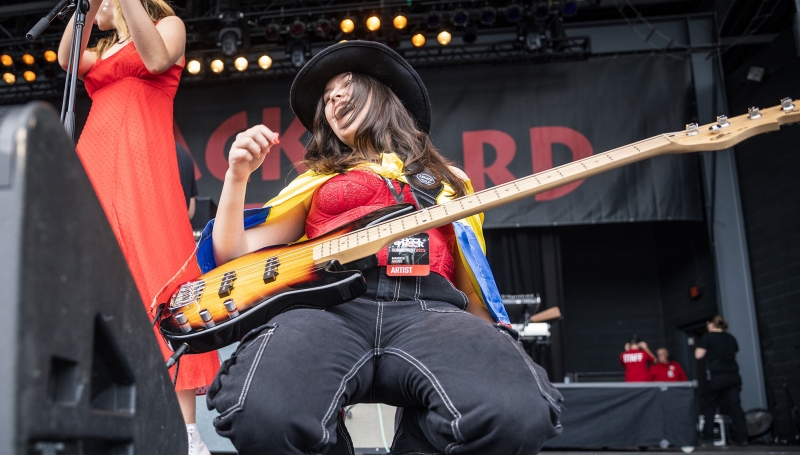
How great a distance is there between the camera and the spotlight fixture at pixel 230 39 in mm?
7677

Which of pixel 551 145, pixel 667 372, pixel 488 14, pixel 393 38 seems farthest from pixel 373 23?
pixel 667 372

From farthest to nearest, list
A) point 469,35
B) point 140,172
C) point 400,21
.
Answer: point 469,35 → point 400,21 → point 140,172

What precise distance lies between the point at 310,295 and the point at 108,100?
1.20 m

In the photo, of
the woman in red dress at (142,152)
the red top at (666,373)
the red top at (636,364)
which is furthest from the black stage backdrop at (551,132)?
the woman in red dress at (142,152)

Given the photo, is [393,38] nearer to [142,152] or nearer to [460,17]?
[460,17]

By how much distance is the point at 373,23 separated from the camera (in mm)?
7746

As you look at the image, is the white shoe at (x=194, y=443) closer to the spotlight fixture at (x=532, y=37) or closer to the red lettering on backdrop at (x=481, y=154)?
the red lettering on backdrop at (x=481, y=154)

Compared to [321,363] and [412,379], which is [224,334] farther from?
[412,379]

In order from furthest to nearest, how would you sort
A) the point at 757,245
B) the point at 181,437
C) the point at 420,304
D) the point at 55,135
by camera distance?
the point at 757,245 → the point at 420,304 → the point at 181,437 → the point at 55,135

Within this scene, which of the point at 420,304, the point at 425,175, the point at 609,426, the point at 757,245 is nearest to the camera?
the point at 420,304

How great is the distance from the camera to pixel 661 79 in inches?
319

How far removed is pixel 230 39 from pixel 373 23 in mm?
1634

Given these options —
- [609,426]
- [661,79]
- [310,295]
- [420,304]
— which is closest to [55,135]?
[310,295]

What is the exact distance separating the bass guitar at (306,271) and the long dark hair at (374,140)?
1.00 ft
